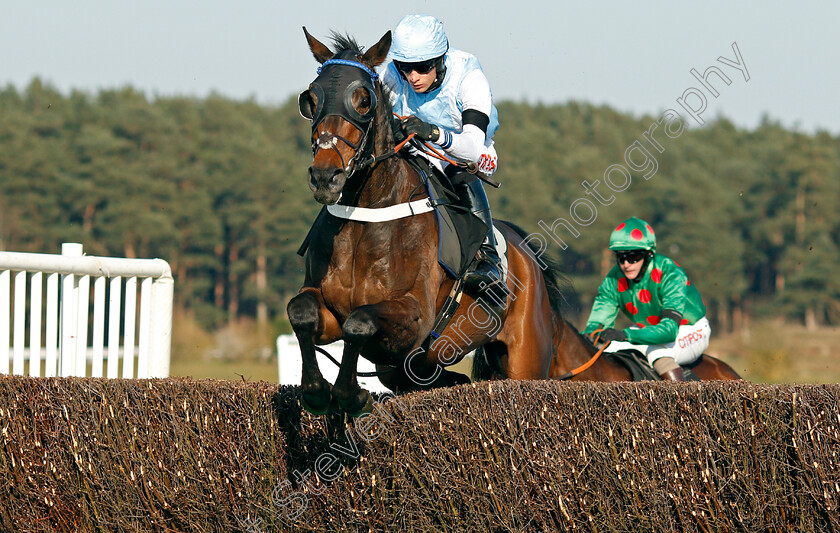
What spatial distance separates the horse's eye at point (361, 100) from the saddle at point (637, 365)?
2757 mm

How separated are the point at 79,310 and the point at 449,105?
84.7 inches

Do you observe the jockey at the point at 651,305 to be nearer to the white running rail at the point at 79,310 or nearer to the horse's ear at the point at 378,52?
the horse's ear at the point at 378,52

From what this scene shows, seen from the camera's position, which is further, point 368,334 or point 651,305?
point 651,305

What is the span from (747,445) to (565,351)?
2156mm

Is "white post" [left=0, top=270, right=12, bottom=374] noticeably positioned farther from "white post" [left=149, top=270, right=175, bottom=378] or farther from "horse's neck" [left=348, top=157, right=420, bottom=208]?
"horse's neck" [left=348, top=157, right=420, bottom=208]

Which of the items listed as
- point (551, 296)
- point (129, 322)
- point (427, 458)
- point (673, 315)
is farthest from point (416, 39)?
point (673, 315)

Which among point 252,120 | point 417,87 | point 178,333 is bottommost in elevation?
point 178,333

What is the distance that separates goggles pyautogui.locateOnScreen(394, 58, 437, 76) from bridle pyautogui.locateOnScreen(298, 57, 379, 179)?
55 centimetres

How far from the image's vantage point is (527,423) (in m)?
3.78

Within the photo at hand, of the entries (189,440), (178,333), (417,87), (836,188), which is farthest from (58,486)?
(836,188)

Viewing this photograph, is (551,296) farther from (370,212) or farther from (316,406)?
(316,406)

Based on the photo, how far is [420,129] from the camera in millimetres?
4160

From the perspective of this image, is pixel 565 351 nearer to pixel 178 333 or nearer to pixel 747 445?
pixel 747 445

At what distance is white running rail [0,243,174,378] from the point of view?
15.8 feet
